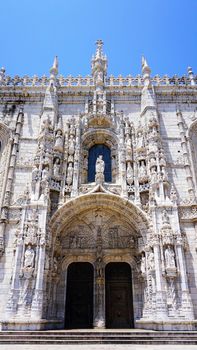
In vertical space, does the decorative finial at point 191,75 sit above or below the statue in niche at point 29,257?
above

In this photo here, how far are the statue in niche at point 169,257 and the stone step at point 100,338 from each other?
8.58ft

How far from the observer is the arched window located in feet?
52.8

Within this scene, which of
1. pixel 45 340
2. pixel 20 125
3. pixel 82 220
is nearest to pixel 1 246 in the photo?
pixel 82 220

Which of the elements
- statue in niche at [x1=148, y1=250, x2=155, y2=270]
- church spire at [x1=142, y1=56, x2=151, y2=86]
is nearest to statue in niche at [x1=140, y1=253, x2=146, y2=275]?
statue in niche at [x1=148, y1=250, x2=155, y2=270]

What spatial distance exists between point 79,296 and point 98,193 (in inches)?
209

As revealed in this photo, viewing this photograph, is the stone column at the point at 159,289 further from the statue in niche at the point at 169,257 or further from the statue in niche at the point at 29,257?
the statue in niche at the point at 29,257

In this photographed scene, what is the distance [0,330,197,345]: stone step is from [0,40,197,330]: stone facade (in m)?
1.02

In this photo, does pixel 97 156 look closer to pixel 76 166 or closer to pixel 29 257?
pixel 76 166

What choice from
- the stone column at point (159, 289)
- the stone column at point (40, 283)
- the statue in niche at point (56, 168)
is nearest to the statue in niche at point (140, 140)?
the statue in niche at point (56, 168)

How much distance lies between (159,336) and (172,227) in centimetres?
483

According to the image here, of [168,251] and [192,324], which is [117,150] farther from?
[192,324]

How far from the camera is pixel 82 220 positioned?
14867mm

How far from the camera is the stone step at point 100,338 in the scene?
9.26 metres

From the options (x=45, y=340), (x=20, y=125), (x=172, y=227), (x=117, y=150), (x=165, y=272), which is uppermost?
(x=20, y=125)
